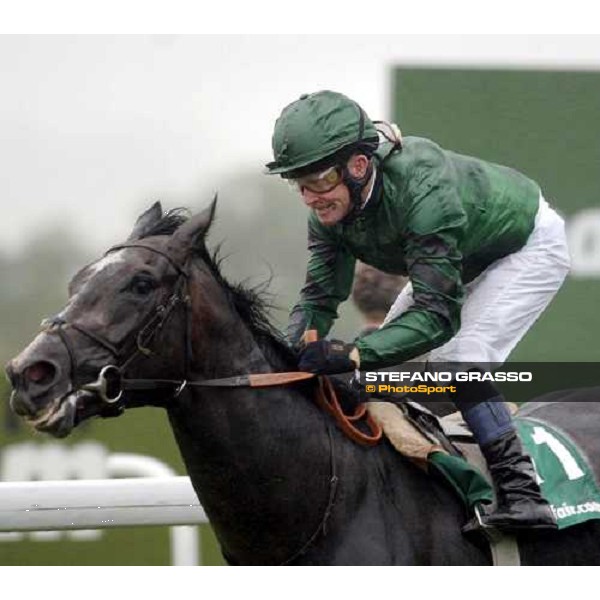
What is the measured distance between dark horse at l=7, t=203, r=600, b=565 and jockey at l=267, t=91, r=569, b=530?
152mm

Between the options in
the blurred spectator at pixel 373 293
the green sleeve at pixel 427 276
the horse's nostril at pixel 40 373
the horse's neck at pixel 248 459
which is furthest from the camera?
the blurred spectator at pixel 373 293

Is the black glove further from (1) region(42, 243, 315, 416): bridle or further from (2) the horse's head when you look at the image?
(2) the horse's head

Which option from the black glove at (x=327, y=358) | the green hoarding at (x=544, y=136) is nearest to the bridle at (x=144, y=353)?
the black glove at (x=327, y=358)

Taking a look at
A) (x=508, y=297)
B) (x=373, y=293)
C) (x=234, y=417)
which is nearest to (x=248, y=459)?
(x=234, y=417)

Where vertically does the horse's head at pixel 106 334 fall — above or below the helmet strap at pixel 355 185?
below

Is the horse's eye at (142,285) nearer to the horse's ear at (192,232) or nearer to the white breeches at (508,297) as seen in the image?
the horse's ear at (192,232)

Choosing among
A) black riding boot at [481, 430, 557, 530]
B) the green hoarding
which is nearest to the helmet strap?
black riding boot at [481, 430, 557, 530]

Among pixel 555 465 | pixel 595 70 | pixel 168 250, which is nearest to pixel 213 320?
pixel 168 250

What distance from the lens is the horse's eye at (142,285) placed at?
3264 mm

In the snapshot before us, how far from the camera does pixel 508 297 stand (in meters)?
3.87

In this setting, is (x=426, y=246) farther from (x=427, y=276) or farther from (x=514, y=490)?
(x=514, y=490)

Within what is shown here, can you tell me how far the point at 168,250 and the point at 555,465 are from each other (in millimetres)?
1295

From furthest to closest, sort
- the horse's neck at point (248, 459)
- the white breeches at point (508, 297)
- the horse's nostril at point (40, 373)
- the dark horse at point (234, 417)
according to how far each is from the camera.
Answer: the white breeches at point (508, 297) < the horse's neck at point (248, 459) < the dark horse at point (234, 417) < the horse's nostril at point (40, 373)

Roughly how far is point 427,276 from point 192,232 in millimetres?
654
